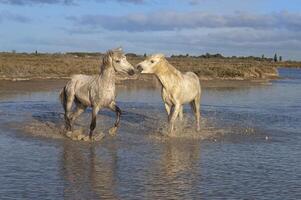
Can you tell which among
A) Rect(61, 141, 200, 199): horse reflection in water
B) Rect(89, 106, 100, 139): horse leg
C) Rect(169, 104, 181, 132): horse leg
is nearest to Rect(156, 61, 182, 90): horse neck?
Rect(169, 104, 181, 132): horse leg

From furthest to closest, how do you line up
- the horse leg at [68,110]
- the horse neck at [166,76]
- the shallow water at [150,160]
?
1. the horse neck at [166,76]
2. the horse leg at [68,110]
3. the shallow water at [150,160]

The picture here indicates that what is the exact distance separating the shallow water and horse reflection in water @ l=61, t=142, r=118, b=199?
0.01 meters

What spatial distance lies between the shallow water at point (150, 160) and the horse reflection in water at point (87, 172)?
13mm

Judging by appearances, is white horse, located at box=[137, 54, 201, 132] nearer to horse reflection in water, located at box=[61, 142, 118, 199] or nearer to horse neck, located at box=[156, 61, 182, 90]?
horse neck, located at box=[156, 61, 182, 90]

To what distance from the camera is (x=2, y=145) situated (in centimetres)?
1095

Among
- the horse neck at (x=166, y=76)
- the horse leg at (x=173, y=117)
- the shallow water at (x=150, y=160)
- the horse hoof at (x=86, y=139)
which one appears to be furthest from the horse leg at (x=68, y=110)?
the horse leg at (x=173, y=117)

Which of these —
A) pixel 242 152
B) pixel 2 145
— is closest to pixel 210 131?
pixel 242 152

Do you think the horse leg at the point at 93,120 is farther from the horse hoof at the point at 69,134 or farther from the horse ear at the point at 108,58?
the horse ear at the point at 108,58

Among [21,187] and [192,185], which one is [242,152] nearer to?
[192,185]

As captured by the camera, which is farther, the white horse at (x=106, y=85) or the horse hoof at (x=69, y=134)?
the horse hoof at (x=69, y=134)

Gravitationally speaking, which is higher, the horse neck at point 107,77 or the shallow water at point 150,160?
the horse neck at point 107,77

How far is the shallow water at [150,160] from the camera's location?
748cm

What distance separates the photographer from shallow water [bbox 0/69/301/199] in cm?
748

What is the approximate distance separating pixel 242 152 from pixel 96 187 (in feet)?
13.5
